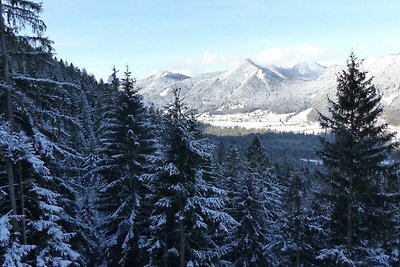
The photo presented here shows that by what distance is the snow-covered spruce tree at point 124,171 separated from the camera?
1923 centimetres

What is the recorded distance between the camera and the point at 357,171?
17.9m

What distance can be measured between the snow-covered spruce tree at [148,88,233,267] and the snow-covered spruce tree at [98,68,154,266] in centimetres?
201

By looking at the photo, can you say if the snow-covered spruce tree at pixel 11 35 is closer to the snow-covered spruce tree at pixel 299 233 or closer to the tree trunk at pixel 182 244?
the tree trunk at pixel 182 244

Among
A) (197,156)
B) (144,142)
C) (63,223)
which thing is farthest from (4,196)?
(144,142)

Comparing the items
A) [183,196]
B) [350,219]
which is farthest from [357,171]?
[183,196]

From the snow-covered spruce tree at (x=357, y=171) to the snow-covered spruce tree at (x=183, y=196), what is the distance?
571 cm

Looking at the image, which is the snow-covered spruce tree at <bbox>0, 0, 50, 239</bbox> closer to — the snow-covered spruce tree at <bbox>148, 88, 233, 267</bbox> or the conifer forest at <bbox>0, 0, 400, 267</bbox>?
the conifer forest at <bbox>0, 0, 400, 267</bbox>

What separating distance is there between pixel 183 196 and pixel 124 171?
5014 mm

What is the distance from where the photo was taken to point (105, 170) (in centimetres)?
1995

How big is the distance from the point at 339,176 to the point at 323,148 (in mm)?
1552

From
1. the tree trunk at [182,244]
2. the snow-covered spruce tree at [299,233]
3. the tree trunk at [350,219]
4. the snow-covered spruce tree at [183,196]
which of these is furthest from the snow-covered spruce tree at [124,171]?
the snow-covered spruce tree at [299,233]

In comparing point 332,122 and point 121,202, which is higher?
point 332,122

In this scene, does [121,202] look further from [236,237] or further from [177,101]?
[236,237]

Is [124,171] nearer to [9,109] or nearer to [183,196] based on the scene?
[183,196]
